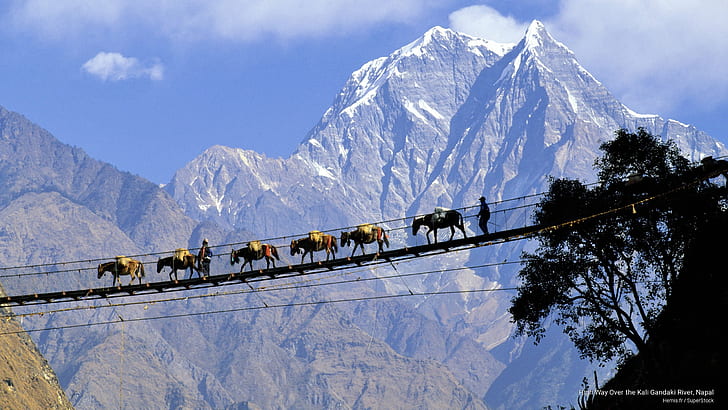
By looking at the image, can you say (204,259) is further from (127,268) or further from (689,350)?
(689,350)

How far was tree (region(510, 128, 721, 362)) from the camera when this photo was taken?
56.4 m

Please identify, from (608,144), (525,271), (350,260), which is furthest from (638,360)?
(350,260)

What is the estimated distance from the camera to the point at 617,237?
59219 mm

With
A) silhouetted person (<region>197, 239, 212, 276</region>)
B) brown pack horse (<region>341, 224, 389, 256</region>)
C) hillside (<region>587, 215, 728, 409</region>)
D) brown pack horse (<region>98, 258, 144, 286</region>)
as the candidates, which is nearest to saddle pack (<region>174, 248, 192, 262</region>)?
brown pack horse (<region>98, 258, 144, 286</region>)

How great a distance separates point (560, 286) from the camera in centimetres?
6222

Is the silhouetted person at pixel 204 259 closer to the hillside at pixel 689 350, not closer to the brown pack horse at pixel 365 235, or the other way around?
the brown pack horse at pixel 365 235

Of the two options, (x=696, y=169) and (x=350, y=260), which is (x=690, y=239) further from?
(x=350, y=260)

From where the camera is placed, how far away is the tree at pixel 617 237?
56.4m

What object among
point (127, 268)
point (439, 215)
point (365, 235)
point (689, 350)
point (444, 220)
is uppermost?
point (439, 215)

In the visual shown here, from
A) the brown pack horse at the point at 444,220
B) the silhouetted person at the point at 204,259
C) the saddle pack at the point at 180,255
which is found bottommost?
the silhouetted person at the point at 204,259

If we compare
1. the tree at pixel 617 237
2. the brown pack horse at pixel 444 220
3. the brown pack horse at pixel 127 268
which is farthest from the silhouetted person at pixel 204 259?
the tree at pixel 617 237

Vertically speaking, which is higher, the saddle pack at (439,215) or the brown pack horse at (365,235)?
the saddle pack at (439,215)

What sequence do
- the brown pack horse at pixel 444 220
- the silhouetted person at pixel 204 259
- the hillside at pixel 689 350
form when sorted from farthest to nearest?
the silhouetted person at pixel 204 259 < the brown pack horse at pixel 444 220 < the hillside at pixel 689 350

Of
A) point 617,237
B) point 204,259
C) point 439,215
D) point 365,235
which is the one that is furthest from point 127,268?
point 617,237
